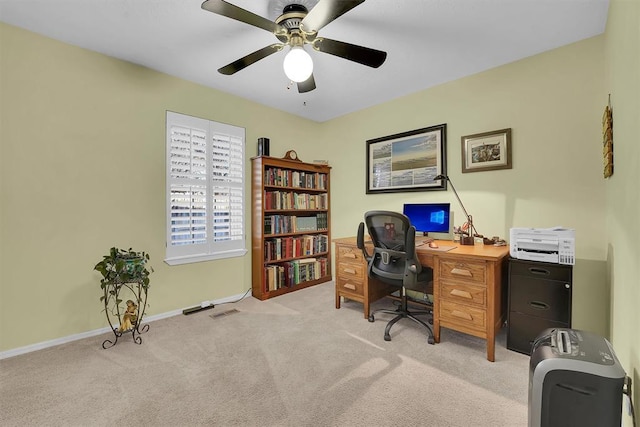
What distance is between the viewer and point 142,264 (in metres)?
2.40

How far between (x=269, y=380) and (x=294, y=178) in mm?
2604

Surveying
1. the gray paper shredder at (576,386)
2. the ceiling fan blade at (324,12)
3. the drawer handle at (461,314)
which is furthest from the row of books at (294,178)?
the gray paper shredder at (576,386)

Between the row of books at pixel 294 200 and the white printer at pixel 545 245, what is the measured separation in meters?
2.56

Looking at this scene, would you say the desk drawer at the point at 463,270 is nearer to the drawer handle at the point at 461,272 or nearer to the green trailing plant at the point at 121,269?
the drawer handle at the point at 461,272

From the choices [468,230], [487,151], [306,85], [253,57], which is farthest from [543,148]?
[253,57]

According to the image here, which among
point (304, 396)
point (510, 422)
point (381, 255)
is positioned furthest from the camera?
point (381, 255)

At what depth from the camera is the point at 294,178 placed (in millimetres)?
3830

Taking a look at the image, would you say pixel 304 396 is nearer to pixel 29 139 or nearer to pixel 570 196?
pixel 570 196

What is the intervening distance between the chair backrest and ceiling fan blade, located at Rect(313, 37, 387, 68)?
1.16 meters

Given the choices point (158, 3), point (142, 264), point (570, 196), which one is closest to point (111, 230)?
point (142, 264)

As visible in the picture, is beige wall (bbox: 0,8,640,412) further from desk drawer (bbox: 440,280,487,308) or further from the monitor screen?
desk drawer (bbox: 440,280,487,308)

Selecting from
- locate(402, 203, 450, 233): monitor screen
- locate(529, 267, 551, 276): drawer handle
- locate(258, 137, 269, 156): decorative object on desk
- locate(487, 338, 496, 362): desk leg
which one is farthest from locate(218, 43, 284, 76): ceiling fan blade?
locate(487, 338, 496, 362): desk leg

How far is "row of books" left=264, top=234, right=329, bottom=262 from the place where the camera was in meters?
3.53

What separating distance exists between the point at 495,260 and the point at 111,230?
3.33 metres
